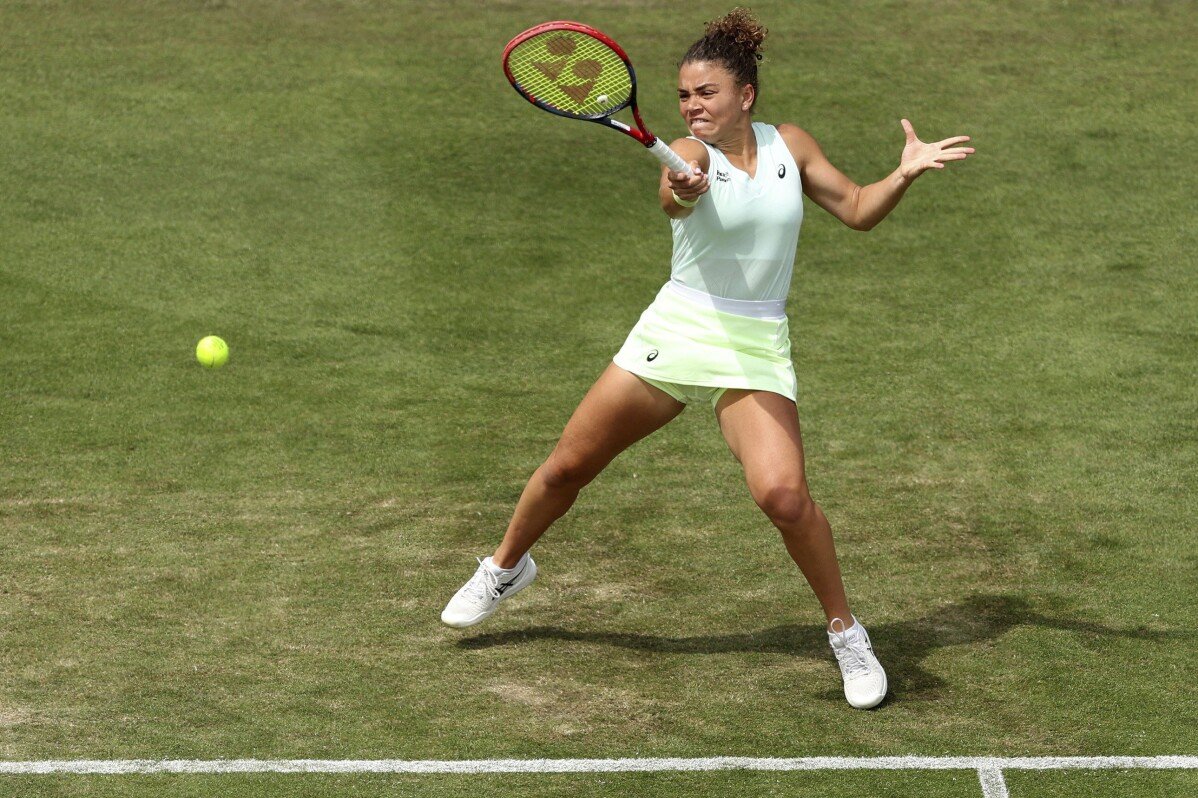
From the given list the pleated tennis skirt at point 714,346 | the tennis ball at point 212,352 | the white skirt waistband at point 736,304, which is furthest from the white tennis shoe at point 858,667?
the tennis ball at point 212,352

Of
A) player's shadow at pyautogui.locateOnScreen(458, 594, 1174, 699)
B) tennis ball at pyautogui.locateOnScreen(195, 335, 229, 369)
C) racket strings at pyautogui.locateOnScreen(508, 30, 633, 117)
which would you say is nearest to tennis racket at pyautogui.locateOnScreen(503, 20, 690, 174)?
racket strings at pyautogui.locateOnScreen(508, 30, 633, 117)

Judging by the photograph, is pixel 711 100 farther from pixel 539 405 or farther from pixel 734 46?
pixel 539 405

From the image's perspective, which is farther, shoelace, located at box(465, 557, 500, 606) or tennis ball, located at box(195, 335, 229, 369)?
tennis ball, located at box(195, 335, 229, 369)

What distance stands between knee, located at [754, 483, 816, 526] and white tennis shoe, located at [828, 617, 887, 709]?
1.69ft

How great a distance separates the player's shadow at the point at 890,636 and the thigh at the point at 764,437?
972 millimetres

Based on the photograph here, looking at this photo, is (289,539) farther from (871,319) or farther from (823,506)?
(871,319)

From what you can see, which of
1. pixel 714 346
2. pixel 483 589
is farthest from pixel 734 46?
pixel 483 589

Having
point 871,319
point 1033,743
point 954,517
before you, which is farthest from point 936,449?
point 1033,743

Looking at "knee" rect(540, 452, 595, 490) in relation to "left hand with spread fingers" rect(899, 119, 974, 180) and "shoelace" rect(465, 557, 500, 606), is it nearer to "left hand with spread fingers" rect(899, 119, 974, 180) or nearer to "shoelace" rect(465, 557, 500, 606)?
"shoelace" rect(465, 557, 500, 606)

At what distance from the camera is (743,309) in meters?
5.97

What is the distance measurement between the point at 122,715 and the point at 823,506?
145 inches

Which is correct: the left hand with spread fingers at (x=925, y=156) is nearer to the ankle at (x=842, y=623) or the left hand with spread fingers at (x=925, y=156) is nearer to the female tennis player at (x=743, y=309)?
the female tennis player at (x=743, y=309)

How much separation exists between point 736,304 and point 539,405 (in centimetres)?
340

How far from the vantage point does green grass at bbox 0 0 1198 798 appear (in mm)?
5906
